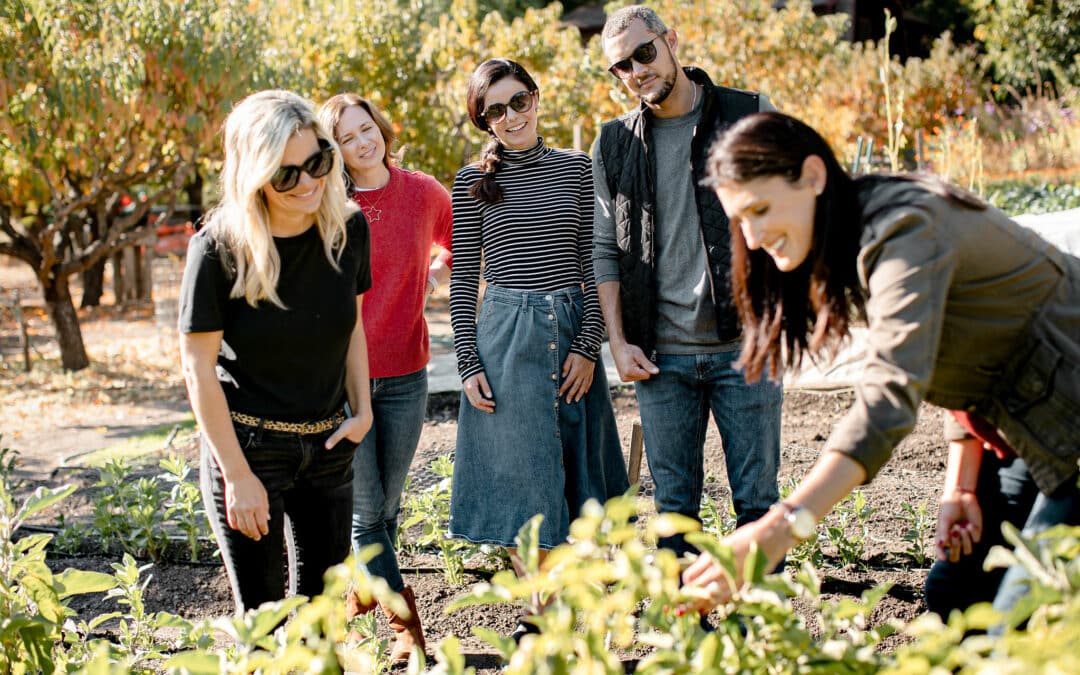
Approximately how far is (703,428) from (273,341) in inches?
52.4

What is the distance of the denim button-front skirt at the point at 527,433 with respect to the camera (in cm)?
317

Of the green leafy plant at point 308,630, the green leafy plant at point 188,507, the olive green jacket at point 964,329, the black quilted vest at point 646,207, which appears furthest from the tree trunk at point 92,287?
the olive green jacket at point 964,329

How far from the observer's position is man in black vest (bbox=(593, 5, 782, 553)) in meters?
2.98

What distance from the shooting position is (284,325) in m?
2.44

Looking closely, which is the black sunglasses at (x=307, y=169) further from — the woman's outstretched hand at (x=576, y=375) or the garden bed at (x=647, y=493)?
the garden bed at (x=647, y=493)

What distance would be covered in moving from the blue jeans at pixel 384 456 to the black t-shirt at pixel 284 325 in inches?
23.4

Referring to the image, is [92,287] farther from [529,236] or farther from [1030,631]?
[1030,631]

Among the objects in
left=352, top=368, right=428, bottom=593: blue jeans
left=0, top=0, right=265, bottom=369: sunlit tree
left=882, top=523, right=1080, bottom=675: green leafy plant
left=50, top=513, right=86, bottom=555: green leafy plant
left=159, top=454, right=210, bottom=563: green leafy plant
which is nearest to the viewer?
left=882, top=523, right=1080, bottom=675: green leafy plant

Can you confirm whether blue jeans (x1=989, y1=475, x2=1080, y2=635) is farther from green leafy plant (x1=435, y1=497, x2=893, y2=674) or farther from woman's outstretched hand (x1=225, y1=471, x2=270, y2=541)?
woman's outstretched hand (x1=225, y1=471, x2=270, y2=541)

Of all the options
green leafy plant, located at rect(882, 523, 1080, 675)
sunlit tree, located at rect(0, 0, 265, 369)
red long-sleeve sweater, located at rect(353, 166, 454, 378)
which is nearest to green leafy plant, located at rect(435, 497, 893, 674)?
green leafy plant, located at rect(882, 523, 1080, 675)

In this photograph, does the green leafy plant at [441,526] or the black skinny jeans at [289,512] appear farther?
the green leafy plant at [441,526]

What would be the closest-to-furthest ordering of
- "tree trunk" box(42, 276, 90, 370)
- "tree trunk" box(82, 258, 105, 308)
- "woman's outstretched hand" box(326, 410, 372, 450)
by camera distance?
1. "woman's outstretched hand" box(326, 410, 372, 450)
2. "tree trunk" box(42, 276, 90, 370)
3. "tree trunk" box(82, 258, 105, 308)

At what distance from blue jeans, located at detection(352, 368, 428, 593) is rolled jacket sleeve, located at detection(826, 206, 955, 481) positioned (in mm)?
1768

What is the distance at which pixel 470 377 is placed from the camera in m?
3.21
